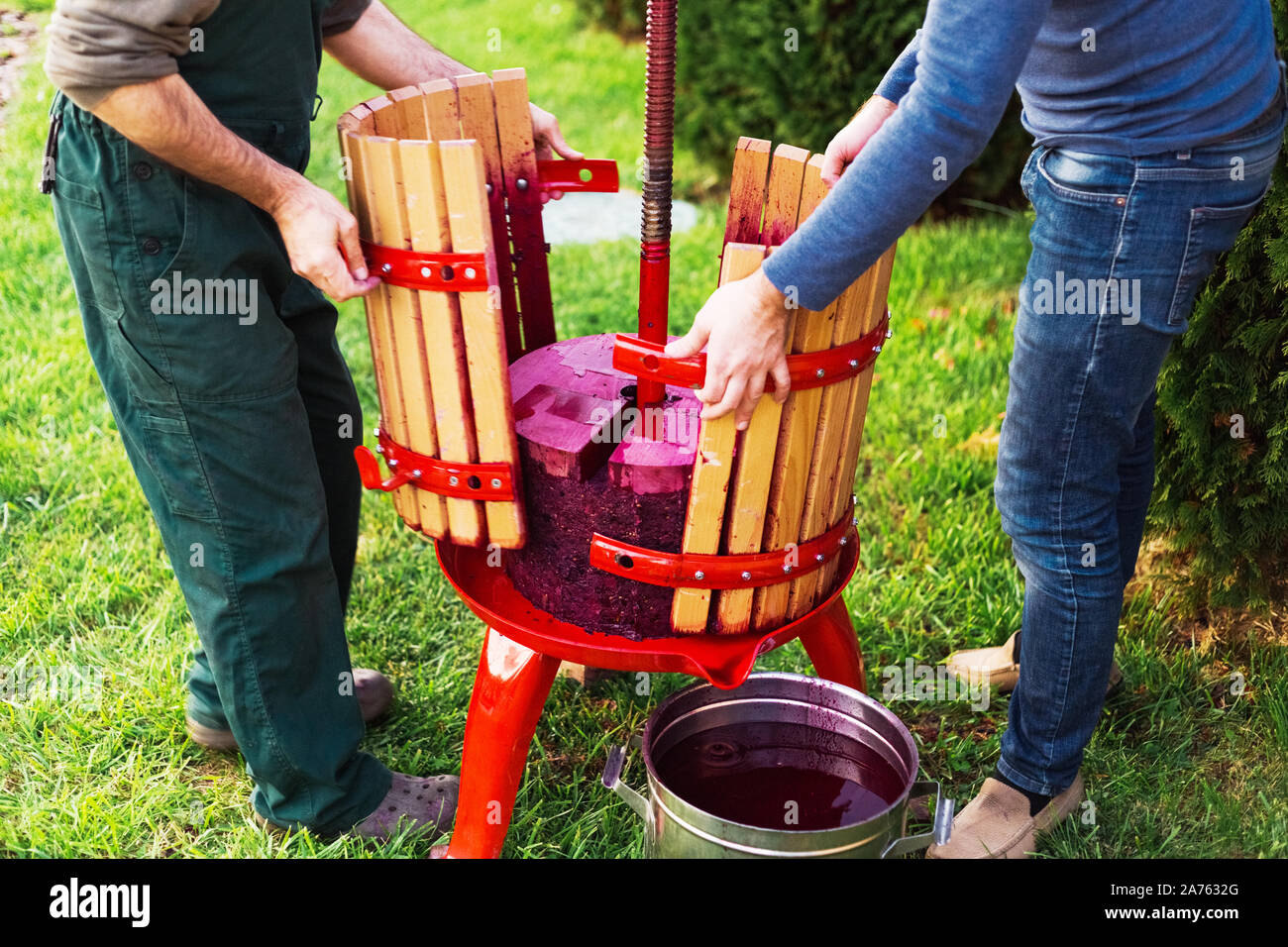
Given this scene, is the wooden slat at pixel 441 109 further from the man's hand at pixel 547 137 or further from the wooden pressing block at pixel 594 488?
the wooden pressing block at pixel 594 488

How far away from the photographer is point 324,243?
6.42ft

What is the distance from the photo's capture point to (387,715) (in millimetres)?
2941

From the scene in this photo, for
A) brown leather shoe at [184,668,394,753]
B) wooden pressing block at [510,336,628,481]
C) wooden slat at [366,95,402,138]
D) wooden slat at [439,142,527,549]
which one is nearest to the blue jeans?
wooden pressing block at [510,336,628,481]

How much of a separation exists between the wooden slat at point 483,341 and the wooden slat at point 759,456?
0.39m

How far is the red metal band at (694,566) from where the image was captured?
2.04 metres

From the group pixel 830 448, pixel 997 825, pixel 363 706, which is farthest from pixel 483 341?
pixel 997 825

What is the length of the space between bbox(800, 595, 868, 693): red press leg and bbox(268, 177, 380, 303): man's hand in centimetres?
111

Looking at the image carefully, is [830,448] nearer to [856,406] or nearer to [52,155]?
[856,406]

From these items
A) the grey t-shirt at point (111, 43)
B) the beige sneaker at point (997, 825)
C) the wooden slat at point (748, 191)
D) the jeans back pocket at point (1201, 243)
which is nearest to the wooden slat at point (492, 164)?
the wooden slat at point (748, 191)

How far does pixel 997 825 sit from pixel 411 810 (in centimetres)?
121

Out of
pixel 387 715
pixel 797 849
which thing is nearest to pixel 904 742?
pixel 797 849

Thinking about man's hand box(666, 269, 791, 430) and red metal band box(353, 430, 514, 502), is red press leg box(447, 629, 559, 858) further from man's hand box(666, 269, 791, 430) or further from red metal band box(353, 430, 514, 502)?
man's hand box(666, 269, 791, 430)
